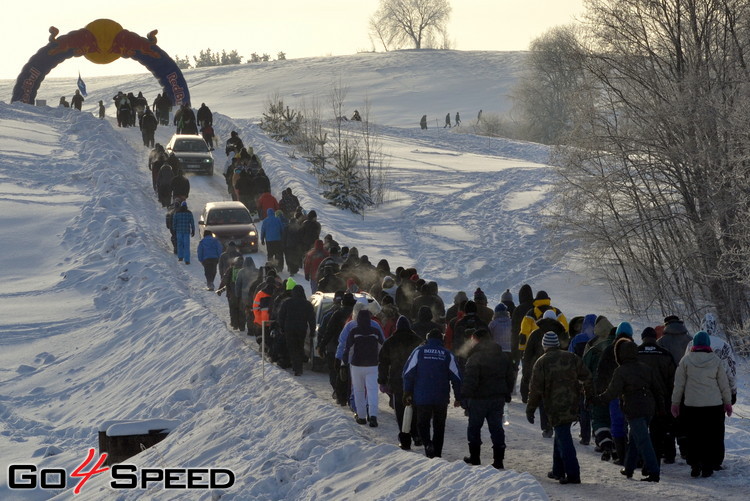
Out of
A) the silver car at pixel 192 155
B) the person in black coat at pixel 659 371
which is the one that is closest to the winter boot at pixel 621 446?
the person in black coat at pixel 659 371

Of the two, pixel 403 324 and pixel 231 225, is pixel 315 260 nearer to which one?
pixel 231 225

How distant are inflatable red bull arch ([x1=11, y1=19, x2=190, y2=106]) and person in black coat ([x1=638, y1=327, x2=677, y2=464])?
1694 inches

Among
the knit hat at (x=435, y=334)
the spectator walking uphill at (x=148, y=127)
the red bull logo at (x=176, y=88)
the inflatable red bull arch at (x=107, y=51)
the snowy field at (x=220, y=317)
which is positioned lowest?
the snowy field at (x=220, y=317)

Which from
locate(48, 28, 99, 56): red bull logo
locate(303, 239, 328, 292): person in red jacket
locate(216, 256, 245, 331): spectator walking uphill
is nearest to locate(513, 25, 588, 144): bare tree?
locate(48, 28, 99, 56): red bull logo

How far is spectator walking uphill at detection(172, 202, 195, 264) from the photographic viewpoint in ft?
89.3

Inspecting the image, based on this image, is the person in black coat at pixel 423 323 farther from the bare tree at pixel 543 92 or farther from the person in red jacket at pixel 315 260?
the bare tree at pixel 543 92

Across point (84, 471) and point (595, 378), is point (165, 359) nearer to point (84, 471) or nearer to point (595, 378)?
point (84, 471)

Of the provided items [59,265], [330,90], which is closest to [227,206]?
[59,265]

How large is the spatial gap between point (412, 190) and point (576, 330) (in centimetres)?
3064

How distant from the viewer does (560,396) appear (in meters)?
11.1

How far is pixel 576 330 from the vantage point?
14273mm

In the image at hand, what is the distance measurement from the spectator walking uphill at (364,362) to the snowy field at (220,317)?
365 millimetres

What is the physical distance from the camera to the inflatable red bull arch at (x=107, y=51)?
168 ft

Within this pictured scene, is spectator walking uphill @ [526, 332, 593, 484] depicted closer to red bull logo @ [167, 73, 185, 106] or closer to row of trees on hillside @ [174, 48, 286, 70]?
red bull logo @ [167, 73, 185, 106]
